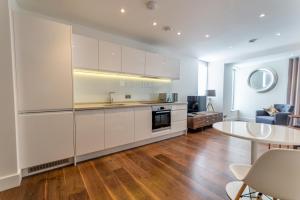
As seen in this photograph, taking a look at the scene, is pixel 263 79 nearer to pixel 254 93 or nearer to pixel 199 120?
pixel 254 93

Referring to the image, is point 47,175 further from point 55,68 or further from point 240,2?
point 240,2

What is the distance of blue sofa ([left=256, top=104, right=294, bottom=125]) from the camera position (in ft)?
13.3

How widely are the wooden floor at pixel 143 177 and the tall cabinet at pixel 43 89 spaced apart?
0.38 metres

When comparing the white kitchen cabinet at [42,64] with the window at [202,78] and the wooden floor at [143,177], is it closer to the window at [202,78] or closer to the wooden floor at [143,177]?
the wooden floor at [143,177]

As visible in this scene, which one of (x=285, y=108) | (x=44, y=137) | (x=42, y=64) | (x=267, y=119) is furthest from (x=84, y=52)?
(x=285, y=108)

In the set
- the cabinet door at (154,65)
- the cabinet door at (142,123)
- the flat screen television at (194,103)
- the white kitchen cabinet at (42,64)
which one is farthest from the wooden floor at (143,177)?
the flat screen television at (194,103)

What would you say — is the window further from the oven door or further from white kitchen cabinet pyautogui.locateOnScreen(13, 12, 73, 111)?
white kitchen cabinet pyautogui.locateOnScreen(13, 12, 73, 111)

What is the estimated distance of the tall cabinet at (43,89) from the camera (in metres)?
1.94

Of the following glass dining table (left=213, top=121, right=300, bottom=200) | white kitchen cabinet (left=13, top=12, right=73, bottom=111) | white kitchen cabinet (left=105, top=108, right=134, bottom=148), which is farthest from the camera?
white kitchen cabinet (left=105, top=108, right=134, bottom=148)

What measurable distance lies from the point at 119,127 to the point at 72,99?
1.00 meters

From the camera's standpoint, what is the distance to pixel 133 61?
10.8 ft

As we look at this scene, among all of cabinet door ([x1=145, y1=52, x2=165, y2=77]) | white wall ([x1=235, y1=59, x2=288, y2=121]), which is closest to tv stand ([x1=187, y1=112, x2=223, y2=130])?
cabinet door ([x1=145, y1=52, x2=165, y2=77])

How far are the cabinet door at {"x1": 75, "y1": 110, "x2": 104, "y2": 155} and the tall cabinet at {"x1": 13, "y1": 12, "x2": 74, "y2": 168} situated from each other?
12 cm

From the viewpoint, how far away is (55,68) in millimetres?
2148
